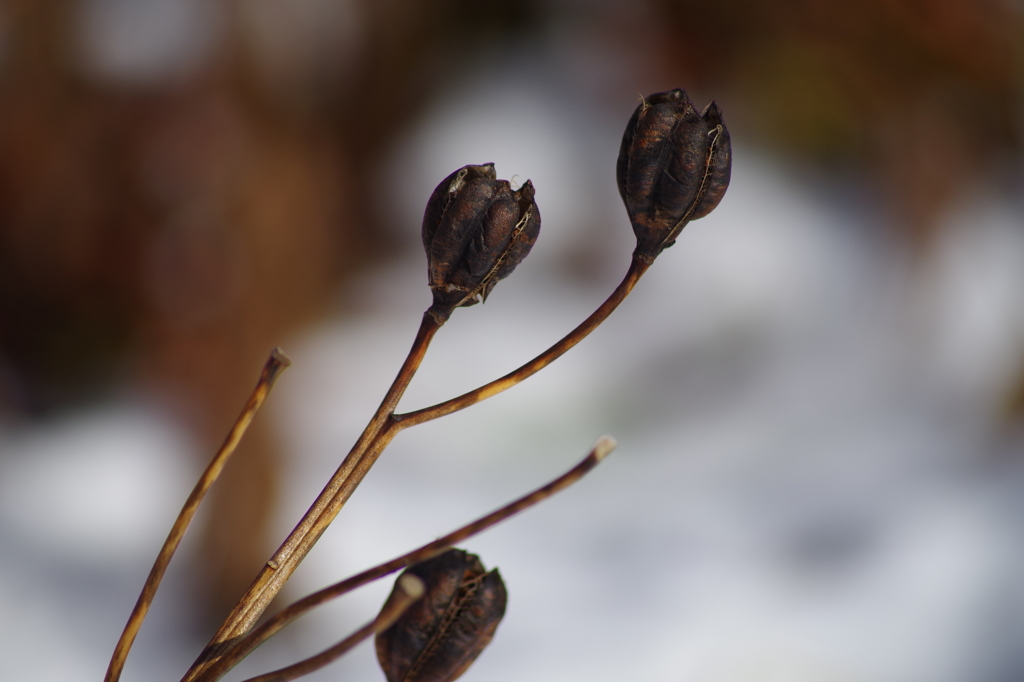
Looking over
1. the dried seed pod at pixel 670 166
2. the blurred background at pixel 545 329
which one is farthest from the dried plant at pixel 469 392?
the blurred background at pixel 545 329

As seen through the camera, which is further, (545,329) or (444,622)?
(545,329)

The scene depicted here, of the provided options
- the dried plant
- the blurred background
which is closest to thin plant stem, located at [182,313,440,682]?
the dried plant

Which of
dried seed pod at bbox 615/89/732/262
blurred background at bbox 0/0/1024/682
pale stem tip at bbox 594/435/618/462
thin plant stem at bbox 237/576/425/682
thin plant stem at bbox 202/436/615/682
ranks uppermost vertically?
blurred background at bbox 0/0/1024/682

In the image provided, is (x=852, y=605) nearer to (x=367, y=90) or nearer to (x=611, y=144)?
(x=611, y=144)

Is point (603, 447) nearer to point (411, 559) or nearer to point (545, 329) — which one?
point (411, 559)

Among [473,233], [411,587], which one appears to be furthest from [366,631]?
[473,233]

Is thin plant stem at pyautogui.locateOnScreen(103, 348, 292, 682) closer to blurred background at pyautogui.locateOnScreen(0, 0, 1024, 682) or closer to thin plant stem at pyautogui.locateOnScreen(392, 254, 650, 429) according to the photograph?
thin plant stem at pyautogui.locateOnScreen(392, 254, 650, 429)
